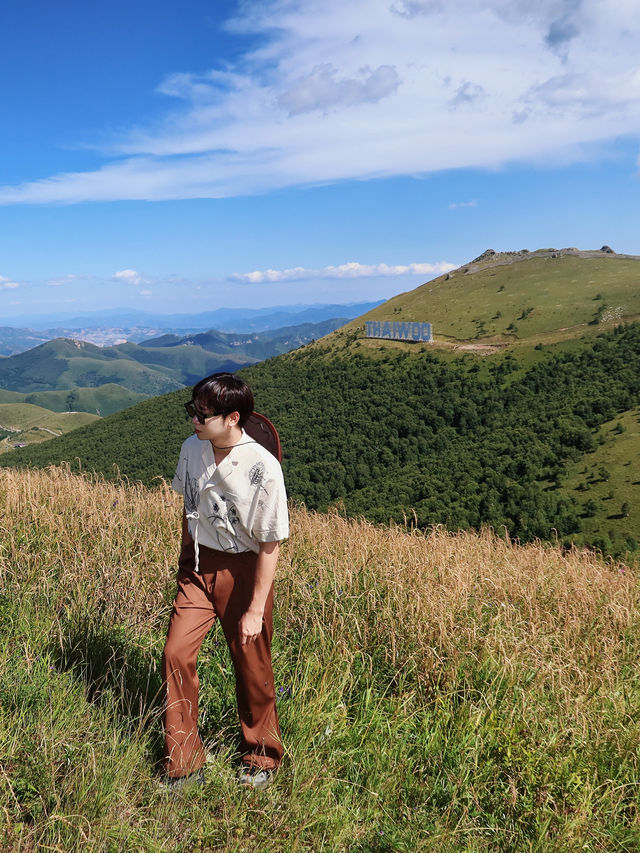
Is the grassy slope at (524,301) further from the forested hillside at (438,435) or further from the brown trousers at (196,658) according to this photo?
the brown trousers at (196,658)

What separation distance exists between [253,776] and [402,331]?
385 ft

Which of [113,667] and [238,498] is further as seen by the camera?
[113,667]

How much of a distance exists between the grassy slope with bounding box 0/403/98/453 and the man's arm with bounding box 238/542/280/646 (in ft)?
554

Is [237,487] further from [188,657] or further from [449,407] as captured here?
[449,407]

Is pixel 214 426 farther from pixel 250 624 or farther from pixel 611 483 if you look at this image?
pixel 611 483

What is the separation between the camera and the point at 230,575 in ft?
8.45

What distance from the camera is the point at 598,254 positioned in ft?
438

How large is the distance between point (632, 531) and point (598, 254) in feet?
370

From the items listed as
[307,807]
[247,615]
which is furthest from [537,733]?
[247,615]

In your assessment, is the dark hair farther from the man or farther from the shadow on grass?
the shadow on grass

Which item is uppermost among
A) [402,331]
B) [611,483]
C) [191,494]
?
[402,331]

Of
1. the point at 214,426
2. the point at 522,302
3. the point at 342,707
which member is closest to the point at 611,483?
the point at 342,707

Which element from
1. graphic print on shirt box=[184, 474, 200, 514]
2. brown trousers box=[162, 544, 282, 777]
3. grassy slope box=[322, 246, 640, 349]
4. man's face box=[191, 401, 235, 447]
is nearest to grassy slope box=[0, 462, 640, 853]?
brown trousers box=[162, 544, 282, 777]

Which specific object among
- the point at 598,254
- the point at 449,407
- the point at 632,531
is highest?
the point at 598,254
